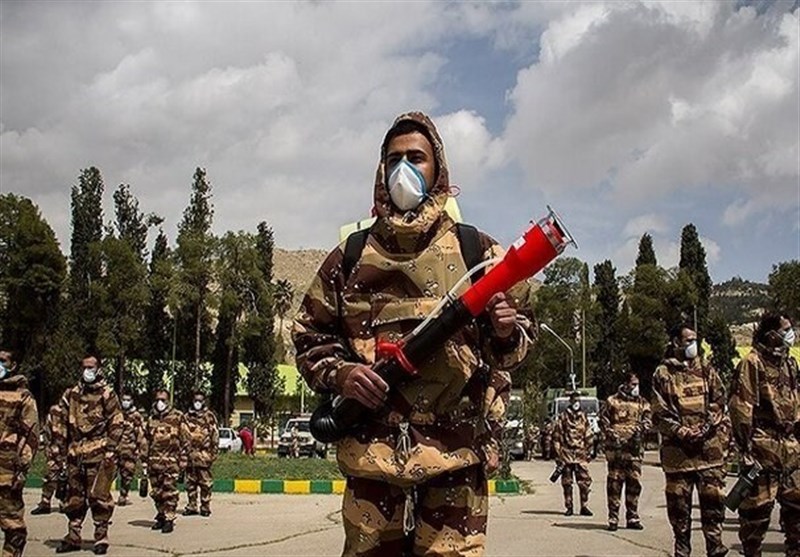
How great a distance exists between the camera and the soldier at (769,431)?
7.38m

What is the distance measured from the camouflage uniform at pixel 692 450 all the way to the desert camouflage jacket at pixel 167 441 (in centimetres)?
774

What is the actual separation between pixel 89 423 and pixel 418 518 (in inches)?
311

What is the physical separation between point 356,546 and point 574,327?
55701mm

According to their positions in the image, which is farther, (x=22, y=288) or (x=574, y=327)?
(x=574, y=327)

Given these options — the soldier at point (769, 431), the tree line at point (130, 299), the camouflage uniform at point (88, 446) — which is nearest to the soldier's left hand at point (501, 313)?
the soldier at point (769, 431)

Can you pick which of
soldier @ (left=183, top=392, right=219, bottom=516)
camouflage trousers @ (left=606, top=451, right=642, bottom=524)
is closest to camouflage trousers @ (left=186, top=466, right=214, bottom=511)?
soldier @ (left=183, top=392, right=219, bottom=516)

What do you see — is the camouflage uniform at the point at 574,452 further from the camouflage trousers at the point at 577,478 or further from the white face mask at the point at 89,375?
the white face mask at the point at 89,375

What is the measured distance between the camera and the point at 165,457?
13.8 meters

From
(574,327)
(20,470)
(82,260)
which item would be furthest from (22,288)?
(20,470)

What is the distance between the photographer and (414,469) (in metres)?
3.22

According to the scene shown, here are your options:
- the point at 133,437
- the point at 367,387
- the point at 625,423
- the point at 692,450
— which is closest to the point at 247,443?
the point at 133,437

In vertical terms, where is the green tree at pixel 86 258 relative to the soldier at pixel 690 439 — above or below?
above

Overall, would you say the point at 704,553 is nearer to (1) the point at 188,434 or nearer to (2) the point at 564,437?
(2) the point at 564,437

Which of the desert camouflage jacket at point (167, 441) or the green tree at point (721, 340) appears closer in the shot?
the desert camouflage jacket at point (167, 441)
